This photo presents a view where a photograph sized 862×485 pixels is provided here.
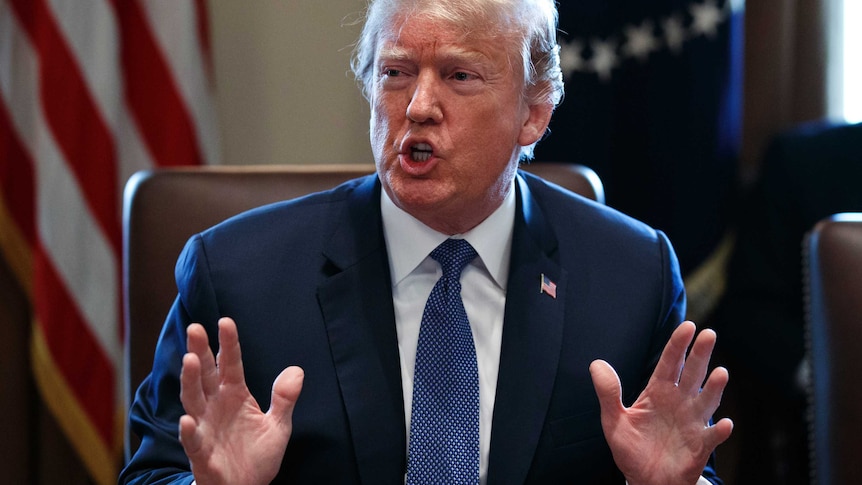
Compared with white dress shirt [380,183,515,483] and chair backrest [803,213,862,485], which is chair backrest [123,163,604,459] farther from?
chair backrest [803,213,862,485]

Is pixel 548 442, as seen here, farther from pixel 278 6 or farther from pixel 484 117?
pixel 278 6

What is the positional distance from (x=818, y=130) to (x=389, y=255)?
1644mm

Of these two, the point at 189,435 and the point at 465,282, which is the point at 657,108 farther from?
the point at 189,435

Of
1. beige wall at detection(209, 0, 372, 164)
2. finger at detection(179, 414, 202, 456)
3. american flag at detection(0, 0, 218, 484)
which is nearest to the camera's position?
finger at detection(179, 414, 202, 456)

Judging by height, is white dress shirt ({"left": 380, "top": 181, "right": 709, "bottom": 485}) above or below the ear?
below

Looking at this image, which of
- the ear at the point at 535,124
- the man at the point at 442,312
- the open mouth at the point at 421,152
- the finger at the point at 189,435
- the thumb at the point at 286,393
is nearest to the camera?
the finger at the point at 189,435

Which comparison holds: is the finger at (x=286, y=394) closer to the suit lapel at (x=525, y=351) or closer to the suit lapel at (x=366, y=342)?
the suit lapel at (x=366, y=342)

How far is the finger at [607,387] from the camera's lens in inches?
53.0

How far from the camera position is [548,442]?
4.95 feet

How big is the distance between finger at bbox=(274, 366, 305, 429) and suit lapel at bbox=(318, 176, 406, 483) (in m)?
0.16

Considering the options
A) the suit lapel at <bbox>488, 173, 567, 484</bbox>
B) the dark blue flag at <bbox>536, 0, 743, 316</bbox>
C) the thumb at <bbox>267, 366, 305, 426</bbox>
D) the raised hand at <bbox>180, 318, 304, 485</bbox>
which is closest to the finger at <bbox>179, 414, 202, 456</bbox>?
the raised hand at <bbox>180, 318, 304, 485</bbox>

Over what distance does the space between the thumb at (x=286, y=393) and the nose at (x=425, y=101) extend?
1.40 feet

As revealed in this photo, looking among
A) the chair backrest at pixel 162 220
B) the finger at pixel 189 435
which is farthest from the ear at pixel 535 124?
the finger at pixel 189 435

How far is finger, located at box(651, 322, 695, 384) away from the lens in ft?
4.31
